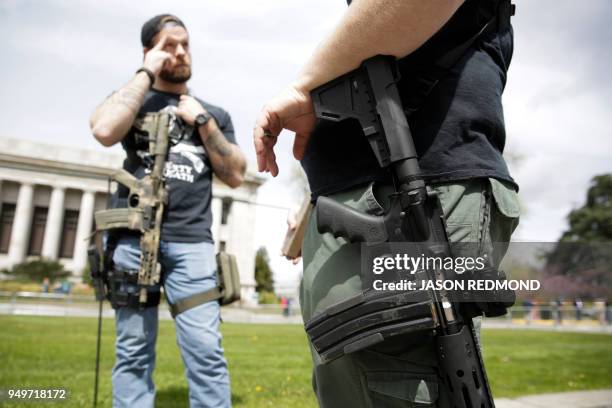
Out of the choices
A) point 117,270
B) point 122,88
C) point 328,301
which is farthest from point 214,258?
point 328,301

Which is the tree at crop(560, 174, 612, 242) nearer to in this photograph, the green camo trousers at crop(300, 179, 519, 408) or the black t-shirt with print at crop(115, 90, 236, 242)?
the black t-shirt with print at crop(115, 90, 236, 242)

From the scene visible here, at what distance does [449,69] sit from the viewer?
1.30m

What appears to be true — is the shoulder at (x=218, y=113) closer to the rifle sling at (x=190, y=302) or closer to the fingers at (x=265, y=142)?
the rifle sling at (x=190, y=302)

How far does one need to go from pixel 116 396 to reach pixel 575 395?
4.97 m

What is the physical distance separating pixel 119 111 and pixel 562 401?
199 inches

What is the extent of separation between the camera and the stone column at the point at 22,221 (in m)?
51.0

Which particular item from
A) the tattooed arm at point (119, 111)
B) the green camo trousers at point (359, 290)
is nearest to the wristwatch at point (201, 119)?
the tattooed arm at point (119, 111)

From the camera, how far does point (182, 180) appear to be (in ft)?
10.2

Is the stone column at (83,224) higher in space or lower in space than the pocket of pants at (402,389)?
higher

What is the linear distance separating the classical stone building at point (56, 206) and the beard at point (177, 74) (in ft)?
155

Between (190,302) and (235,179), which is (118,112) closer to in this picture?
(235,179)

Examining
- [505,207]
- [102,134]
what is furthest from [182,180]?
[505,207]

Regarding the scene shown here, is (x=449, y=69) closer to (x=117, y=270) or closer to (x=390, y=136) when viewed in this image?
(x=390, y=136)

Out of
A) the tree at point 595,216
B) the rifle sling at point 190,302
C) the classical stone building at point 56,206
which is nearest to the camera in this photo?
the rifle sling at point 190,302
